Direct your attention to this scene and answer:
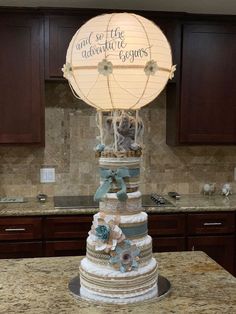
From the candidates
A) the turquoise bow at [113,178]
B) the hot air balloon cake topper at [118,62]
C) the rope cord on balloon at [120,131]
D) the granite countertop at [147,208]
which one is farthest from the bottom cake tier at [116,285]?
the granite countertop at [147,208]

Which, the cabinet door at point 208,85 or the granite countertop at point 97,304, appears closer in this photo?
the granite countertop at point 97,304

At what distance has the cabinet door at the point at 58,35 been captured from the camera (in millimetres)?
3031

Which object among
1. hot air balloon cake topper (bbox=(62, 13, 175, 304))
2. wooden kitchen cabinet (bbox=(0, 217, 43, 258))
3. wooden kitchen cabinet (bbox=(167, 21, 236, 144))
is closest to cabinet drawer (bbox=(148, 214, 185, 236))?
wooden kitchen cabinet (bbox=(167, 21, 236, 144))

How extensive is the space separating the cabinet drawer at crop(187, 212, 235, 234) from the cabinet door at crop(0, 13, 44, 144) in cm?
136

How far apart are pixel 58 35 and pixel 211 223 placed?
1.85 meters

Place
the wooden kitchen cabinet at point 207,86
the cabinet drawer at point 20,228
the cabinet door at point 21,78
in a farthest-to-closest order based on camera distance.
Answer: the wooden kitchen cabinet at point 207,86 → the cabinet door at point 21,78 → the cabinet drawer at point 20,228

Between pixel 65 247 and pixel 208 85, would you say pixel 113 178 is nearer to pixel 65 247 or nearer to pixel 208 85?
pixel 65 247

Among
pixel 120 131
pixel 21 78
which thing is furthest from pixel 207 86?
pixel 120 131

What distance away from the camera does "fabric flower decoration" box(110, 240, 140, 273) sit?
1.41m

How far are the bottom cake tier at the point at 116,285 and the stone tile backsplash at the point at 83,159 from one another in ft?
6.70

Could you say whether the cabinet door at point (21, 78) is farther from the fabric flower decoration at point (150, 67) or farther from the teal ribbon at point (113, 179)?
the fabric flower decoration at point (150, 67)

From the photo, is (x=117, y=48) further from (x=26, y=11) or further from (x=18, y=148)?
(x=18, y=148)

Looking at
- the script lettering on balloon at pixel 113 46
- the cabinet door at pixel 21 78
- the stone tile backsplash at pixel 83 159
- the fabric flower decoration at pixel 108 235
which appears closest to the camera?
the script lettering on balloon at pixel 113 46

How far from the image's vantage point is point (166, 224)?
3047 mm
